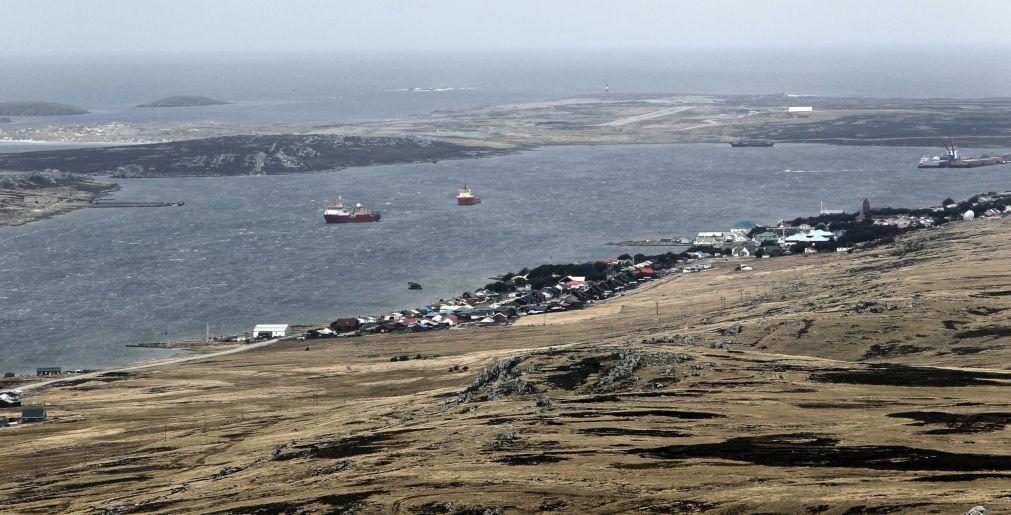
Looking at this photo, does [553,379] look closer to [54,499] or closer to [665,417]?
[665,417]

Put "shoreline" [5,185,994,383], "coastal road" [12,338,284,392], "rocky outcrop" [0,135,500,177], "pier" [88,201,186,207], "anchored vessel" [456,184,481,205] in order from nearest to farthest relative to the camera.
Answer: "coastal road" [12,338,284,392], "shoreline" [5,185,994,383], "anchored vessel" [456,184,481,205], "pier" [88,201,186,207], "rocky outcrop" [0,135,500,177]

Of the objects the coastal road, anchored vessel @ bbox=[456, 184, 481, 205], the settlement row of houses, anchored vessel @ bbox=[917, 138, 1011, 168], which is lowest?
the coastal road

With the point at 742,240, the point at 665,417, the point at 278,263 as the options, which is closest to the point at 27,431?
the point at 665,417

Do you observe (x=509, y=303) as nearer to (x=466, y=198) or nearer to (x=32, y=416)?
(x=32, y=416)

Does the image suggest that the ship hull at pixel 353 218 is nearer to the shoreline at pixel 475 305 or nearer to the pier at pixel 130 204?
the pier at pixel 130 204

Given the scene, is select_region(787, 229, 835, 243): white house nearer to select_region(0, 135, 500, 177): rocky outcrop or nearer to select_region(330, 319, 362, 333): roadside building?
select_region(330, 319, 362, 333): roadside building

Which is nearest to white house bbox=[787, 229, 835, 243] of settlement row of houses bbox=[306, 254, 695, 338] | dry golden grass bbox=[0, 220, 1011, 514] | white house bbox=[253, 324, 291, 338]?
settlement row of houses bbox=[306, 254, 695, 338]

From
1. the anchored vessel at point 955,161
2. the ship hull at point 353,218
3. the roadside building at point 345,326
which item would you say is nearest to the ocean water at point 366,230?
the ship hull at point 353,218
